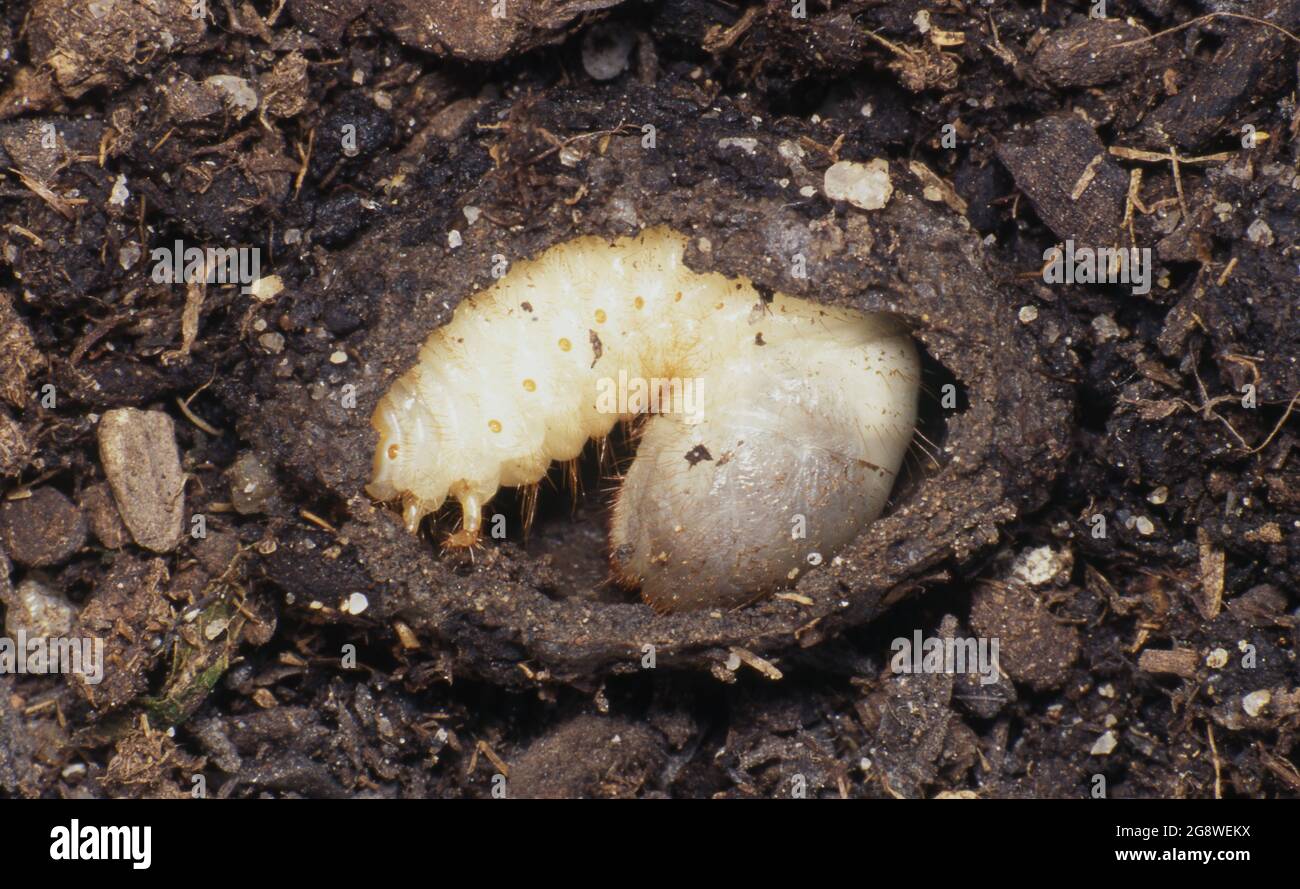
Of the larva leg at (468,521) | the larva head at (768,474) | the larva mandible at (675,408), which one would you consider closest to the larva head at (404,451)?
the larva mandible at (675,408)

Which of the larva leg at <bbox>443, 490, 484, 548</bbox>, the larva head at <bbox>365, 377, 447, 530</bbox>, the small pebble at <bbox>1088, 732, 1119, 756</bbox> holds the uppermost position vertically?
the larva head at <bbox>365, 377, 447, 530</bbox>

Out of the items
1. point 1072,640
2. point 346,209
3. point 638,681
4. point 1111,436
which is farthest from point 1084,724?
point 346,209

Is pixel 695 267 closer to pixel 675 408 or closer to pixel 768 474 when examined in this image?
pixel 675 408

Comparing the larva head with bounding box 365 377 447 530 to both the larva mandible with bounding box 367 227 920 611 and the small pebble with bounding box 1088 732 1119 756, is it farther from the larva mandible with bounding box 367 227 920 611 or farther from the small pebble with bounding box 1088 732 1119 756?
the small pebble with bounding box 1088 732 1119 756

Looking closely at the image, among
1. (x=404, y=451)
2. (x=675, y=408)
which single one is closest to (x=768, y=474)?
(x=675, y=408)

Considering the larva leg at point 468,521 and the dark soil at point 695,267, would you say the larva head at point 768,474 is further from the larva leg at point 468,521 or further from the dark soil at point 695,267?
the larva leg at point 468,521

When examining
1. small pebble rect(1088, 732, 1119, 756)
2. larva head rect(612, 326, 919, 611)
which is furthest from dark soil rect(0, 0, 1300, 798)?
larva head rect(612, 326, 919, 611)
